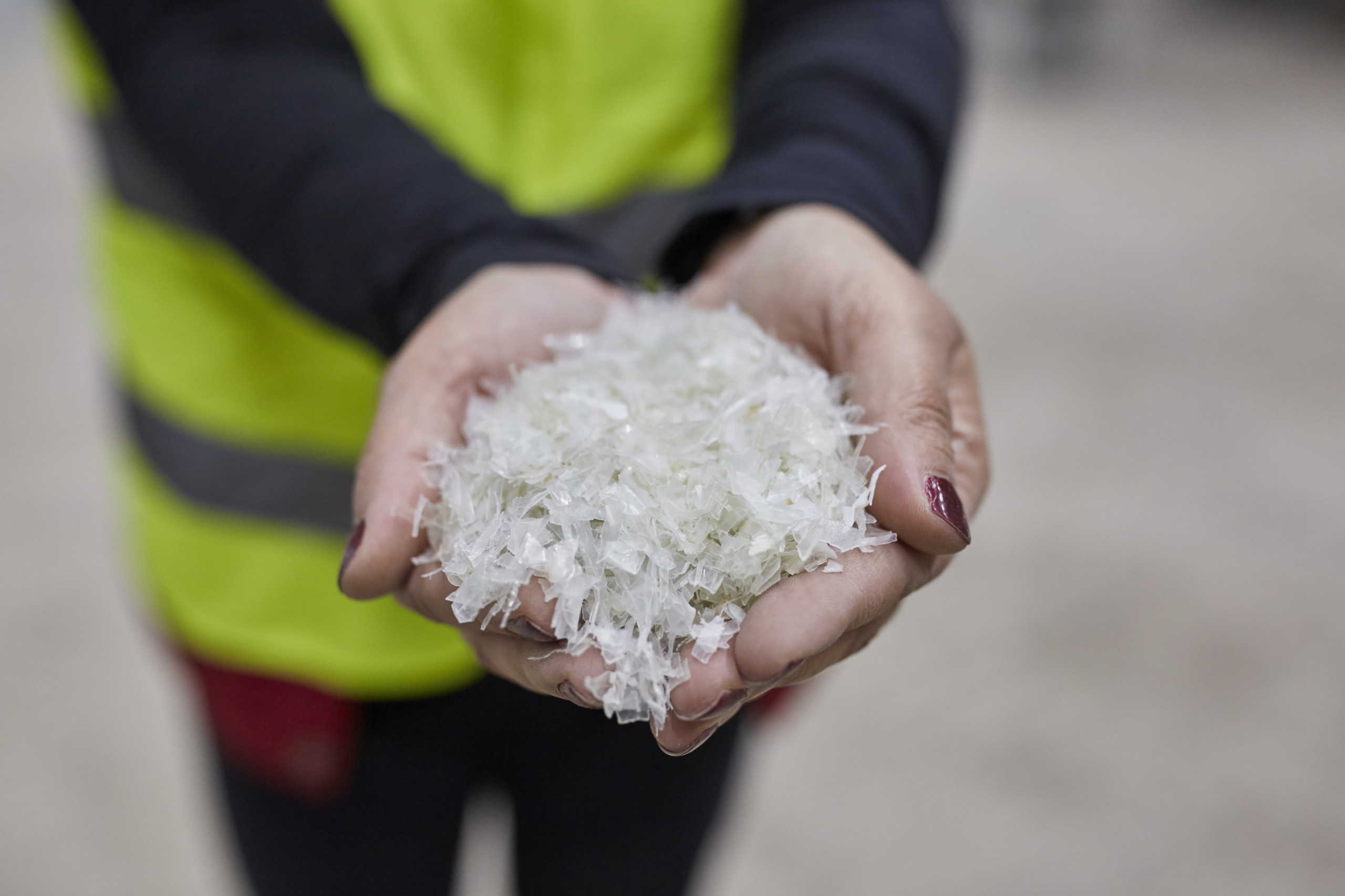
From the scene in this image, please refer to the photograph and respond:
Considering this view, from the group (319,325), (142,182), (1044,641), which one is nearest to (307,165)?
(319,325)

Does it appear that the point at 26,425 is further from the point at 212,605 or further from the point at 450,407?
the point at 450,407

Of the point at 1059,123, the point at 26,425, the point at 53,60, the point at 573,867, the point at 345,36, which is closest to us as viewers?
the point at 345,36

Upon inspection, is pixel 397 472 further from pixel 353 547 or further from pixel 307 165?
pixel 307 165

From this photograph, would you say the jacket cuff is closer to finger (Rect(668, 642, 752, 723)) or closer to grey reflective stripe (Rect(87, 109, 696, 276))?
grey reflective stripe (Rect(87, 109, 696, 276))

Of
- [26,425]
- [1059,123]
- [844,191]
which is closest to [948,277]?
[1059,123]

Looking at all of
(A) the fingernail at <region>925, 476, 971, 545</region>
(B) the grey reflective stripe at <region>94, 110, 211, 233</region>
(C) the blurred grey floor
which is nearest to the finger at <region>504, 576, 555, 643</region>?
(A) the fingernail at <region>925, 476, 971, 545</region>
